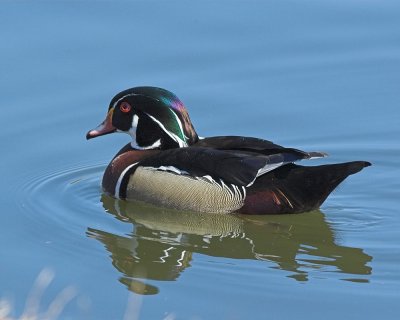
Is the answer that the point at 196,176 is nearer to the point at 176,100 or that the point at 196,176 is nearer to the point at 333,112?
the point at 176,100

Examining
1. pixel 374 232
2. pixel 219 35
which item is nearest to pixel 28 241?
pixel 374 232

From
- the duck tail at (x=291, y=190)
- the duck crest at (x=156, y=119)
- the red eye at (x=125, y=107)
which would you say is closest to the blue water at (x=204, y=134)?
the duck tail at (x=291, y=190)

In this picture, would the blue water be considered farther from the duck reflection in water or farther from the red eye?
the red eye

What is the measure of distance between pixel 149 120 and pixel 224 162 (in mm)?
1181

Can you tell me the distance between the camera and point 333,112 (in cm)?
1272

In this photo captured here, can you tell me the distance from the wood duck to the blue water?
20 centimetres

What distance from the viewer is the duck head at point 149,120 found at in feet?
38.5

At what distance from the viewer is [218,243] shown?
34.2ft

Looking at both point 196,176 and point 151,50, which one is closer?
point 196,176

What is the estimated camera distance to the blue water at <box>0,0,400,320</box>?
9.19m

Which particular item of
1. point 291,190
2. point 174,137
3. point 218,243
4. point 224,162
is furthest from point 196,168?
point 218,243

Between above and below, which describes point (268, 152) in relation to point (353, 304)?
above

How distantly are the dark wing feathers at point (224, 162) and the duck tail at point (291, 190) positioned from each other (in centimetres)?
21

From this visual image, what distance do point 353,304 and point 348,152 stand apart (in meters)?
3.44
